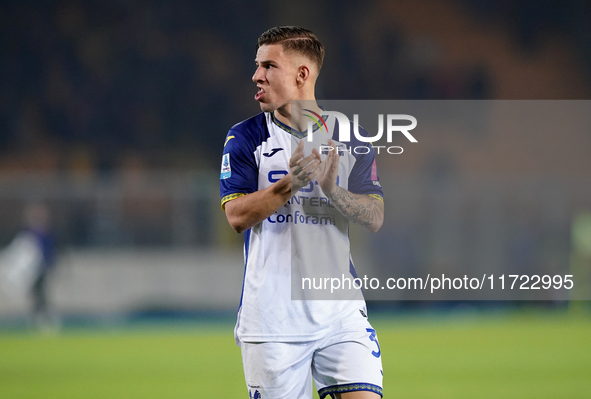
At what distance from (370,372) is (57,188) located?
1150 cm

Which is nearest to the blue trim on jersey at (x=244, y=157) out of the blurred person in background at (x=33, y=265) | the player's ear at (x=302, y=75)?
the player's ear at (x=302, y=75)

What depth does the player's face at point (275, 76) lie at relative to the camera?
292 centimetres

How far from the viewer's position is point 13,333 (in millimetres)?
11594

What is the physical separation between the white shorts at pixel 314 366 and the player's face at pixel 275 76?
1072 millimetres

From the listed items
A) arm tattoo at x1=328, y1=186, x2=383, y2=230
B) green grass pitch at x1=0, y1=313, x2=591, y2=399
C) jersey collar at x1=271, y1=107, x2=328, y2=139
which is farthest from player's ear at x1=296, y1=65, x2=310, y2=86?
green grass pitch at x1=0, y1=313, x2=591, y2=399

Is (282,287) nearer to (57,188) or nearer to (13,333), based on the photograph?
(13,333)

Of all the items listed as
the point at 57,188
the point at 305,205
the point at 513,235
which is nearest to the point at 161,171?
the point at 57,188

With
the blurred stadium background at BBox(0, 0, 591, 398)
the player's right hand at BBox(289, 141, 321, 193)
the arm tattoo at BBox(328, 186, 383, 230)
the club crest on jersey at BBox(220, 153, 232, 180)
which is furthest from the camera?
the blurred stadium background at BBox(0, 0, 591, 398)

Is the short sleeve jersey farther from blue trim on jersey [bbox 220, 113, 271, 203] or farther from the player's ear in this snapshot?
the player's ear

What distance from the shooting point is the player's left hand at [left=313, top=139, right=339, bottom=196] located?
8.59 ft

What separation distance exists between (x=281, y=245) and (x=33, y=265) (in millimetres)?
10308

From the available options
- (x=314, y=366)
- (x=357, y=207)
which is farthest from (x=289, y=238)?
(x=314, y=366)

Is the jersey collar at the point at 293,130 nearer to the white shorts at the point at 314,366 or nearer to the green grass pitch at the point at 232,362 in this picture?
the white shorts at the point at 314,366

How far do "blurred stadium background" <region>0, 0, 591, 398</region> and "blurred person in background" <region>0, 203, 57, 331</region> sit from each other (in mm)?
352
